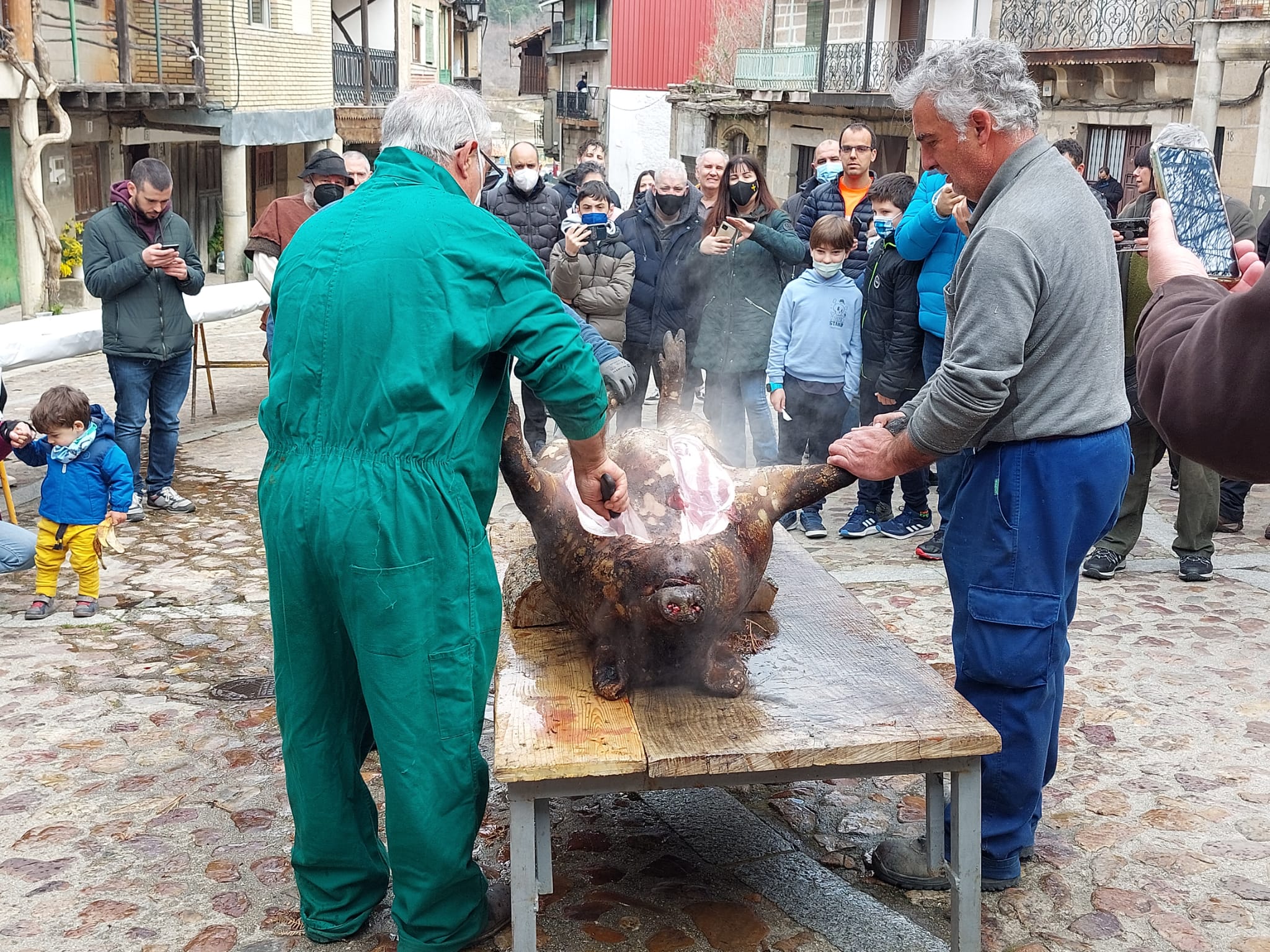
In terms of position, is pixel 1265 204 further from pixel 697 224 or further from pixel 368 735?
pixel 368 735

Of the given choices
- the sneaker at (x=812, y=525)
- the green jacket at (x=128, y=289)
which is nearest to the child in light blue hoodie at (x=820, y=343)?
the sneaker at (x=812, y=525)

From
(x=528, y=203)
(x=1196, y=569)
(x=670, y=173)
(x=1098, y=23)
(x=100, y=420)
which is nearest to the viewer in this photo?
(x=100, y=420)

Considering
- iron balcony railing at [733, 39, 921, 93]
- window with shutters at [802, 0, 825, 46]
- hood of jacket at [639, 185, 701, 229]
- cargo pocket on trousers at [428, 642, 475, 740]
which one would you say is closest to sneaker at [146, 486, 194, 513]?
hood of jacket at [639, 185, 701, 229]

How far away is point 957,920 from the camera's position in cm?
291

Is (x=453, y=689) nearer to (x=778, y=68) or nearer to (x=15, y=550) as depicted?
(x=15, y=550)

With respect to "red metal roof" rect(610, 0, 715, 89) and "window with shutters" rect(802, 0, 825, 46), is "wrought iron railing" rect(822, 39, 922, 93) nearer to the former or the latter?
"window with shutters" rect(802, 0, 825, 46)

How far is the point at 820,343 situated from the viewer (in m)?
6.65

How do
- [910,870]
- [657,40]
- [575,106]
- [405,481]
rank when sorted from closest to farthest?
[405,481] < [910,870] < [657,40] < [575,106]

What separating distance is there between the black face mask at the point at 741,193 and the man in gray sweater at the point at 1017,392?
4025mm

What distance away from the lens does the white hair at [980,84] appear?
3025 millimetres

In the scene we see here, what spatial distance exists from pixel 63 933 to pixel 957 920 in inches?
89.2

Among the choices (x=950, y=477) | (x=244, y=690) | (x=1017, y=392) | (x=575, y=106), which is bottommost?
(x=244, y=690)

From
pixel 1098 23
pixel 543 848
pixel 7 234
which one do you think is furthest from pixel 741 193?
pixel 7 234

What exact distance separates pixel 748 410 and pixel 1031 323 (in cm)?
439
